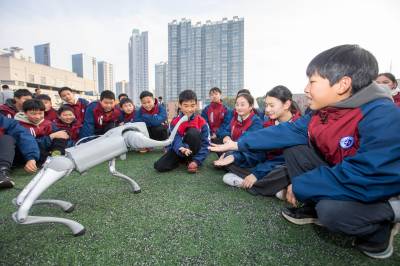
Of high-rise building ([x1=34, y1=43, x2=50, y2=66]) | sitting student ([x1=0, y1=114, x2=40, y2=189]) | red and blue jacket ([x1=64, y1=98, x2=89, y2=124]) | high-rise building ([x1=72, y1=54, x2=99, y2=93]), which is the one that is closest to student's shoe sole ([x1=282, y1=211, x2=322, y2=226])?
sitting student ([x1=0, y1=114, x2=40, y2=189])

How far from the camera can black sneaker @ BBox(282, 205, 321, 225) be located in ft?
4.39

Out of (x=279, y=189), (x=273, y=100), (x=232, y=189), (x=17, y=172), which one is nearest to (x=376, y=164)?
(x=279, y=189)

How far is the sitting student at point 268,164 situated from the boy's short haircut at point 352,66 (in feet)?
2.75

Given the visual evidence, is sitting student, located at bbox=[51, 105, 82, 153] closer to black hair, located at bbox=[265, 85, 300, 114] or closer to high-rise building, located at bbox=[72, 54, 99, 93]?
black hair, located at bbox=[265, 85, 300, 114]

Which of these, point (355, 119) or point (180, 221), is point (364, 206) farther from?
point (180, 221)

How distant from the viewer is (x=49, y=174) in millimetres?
1159

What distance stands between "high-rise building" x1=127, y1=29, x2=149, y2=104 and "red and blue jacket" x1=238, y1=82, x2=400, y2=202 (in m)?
39.1

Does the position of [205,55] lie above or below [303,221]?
above

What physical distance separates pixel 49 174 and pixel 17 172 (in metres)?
1.90

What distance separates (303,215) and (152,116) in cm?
286

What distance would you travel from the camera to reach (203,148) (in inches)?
106

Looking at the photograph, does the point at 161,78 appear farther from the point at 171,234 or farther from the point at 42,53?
the point at 42,53

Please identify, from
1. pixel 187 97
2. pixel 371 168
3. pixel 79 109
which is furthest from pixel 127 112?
pixel 371 168

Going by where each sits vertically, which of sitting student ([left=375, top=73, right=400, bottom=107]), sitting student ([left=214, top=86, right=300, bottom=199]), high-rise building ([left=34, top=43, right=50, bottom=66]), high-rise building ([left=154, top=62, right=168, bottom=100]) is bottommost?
sitting student ([left=214, top=86, right=300, bottom=199])
